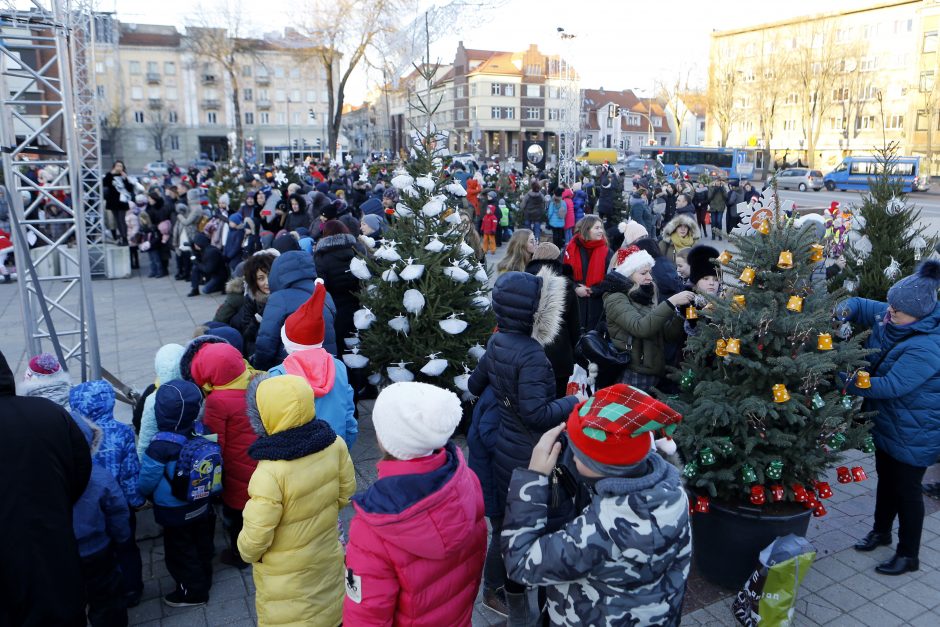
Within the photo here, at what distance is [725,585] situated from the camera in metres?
3.74

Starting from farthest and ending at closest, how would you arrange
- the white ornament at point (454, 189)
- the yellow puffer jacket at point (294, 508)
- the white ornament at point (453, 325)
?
1. the white ornament at point (454, 189)
2. the white ornament at point (453, 325)
3. the yellow puffer jacket at point (294, 508)

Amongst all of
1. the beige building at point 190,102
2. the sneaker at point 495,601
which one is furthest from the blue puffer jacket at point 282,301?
the beige building at point 190,102

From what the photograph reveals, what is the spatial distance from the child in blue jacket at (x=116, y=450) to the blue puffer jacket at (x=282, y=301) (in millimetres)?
1555

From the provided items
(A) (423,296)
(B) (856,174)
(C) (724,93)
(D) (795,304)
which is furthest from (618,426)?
(C) (724,93)

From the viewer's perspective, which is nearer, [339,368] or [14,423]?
[14,423]

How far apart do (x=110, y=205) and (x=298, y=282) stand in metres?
12.9

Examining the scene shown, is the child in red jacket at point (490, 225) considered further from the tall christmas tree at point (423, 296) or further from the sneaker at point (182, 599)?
the sneaker at point (182, 599)

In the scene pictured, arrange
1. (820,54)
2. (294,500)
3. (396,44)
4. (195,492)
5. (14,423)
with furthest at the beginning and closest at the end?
(820,54), (396,44), (195,492), (294,500), (14,423)

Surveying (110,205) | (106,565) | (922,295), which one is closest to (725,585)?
(922,295)

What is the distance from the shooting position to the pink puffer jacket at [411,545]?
2162mm

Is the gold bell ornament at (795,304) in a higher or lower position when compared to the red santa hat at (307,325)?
higher

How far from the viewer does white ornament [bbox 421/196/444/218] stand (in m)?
5.64

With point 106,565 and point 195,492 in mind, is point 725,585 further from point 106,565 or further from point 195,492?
point 106,565

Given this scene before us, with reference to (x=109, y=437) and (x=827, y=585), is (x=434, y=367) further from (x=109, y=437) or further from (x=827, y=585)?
(x=827, y=585)
